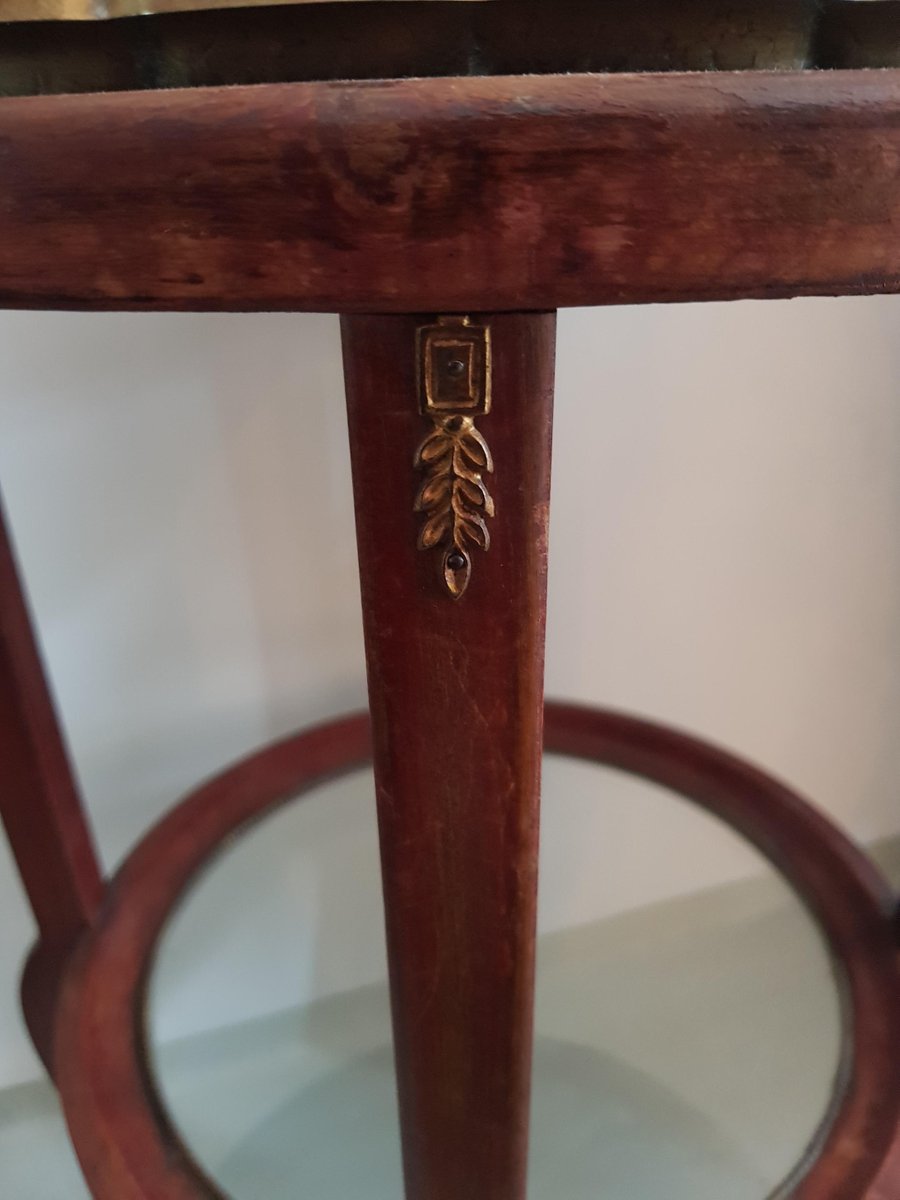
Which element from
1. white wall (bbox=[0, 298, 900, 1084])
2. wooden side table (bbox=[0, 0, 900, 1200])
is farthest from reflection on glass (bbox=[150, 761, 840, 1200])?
wooden side table (bbox=[0, 0, 900, 1200])

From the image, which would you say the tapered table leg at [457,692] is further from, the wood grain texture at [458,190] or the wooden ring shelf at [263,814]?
A: the wooden ring shelf at [263,814]

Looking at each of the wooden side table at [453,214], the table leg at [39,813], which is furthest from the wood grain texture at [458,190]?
the table leg at [39,813]

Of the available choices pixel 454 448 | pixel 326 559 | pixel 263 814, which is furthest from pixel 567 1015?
pixel 454 448

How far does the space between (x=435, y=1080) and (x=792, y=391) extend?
51 cm

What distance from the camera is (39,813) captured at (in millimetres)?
444

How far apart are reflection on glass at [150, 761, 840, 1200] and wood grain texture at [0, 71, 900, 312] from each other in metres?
0.38

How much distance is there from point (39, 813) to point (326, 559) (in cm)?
24

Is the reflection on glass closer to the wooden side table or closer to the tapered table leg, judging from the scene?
the tapered table leg

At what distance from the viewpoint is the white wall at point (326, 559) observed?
1.79ft

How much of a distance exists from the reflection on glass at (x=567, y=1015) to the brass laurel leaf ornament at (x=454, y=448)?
13.1 inches

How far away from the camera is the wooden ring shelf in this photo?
39cm

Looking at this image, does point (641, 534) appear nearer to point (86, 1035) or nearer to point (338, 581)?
point (338, 581)

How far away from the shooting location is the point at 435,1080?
315 millimetres

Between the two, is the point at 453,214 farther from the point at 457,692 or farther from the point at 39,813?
the point at 39,813
